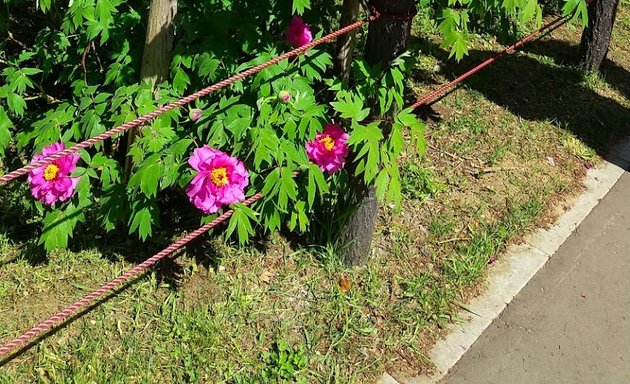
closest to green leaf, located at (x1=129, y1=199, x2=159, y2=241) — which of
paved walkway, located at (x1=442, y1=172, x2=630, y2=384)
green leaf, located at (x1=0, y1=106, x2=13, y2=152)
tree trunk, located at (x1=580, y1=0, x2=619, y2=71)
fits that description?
green leaf, located at (x1=0, y1=106, x2=13, y2=152)

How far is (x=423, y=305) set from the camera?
9.66 feet

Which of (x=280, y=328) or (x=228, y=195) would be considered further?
(x=280, y=328)

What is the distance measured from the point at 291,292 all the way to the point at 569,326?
4.57ft

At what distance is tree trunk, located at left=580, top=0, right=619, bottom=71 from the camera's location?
15.5 feet

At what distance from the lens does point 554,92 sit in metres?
4.74

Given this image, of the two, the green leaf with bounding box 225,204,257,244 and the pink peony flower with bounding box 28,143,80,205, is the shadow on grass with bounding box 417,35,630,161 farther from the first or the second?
the pink peony flower with bounding box 28,143,80,205

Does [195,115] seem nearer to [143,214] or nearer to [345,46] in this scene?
[143,214]

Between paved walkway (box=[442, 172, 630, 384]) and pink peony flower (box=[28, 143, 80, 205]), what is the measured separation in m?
1.78

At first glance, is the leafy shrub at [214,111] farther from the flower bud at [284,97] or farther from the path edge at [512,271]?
the path edge at [512,271]

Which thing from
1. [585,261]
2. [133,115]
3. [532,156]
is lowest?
[585,261]

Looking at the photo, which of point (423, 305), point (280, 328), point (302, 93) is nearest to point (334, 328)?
point (280, 328)

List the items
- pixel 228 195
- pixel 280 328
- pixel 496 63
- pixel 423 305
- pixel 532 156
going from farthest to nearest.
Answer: pixel 496 63 < pixel 532 156 < pixel 423 305 < pixel 280 328 < pixel 228 195

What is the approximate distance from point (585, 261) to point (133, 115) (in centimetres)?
254

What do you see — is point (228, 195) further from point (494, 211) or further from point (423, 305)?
point (494, 211)
